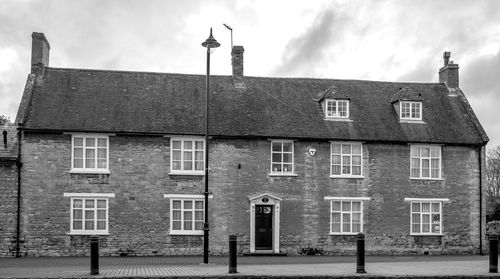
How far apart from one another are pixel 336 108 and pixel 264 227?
700 centimetres

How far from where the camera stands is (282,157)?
98.2 ft

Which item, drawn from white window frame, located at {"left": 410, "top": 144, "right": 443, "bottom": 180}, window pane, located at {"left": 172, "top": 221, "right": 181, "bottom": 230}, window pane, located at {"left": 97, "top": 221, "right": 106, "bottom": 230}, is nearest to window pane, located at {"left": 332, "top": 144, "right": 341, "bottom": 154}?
white window frame, located at {"left": 410, "top": 144, "right": 443, "bottom": 180}

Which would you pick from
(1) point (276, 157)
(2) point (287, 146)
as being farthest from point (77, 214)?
(2) point (287, 146)

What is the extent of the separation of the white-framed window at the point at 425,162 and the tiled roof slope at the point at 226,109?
53cm

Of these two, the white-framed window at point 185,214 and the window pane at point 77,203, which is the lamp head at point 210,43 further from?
the window pane at point 77,203

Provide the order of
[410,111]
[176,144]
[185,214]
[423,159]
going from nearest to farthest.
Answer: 1. [185,214]
2. [176,144]
3. [423,159]
4. [410,111]

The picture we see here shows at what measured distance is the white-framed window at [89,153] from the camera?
28.2m

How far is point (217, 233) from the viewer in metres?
Answer: 28.9

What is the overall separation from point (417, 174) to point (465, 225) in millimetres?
3498

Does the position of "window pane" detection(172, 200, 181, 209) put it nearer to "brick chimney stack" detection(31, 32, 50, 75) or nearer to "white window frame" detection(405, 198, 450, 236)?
"brick chimney stack" detection(31, 32, 50, 75)

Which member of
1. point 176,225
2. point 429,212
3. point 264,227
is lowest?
point 264,227

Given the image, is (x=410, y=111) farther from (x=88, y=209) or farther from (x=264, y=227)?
(x=88, y=209)

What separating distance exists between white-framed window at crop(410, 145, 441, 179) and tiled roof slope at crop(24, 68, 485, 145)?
530mm

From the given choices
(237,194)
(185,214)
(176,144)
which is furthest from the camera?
(237,194)
